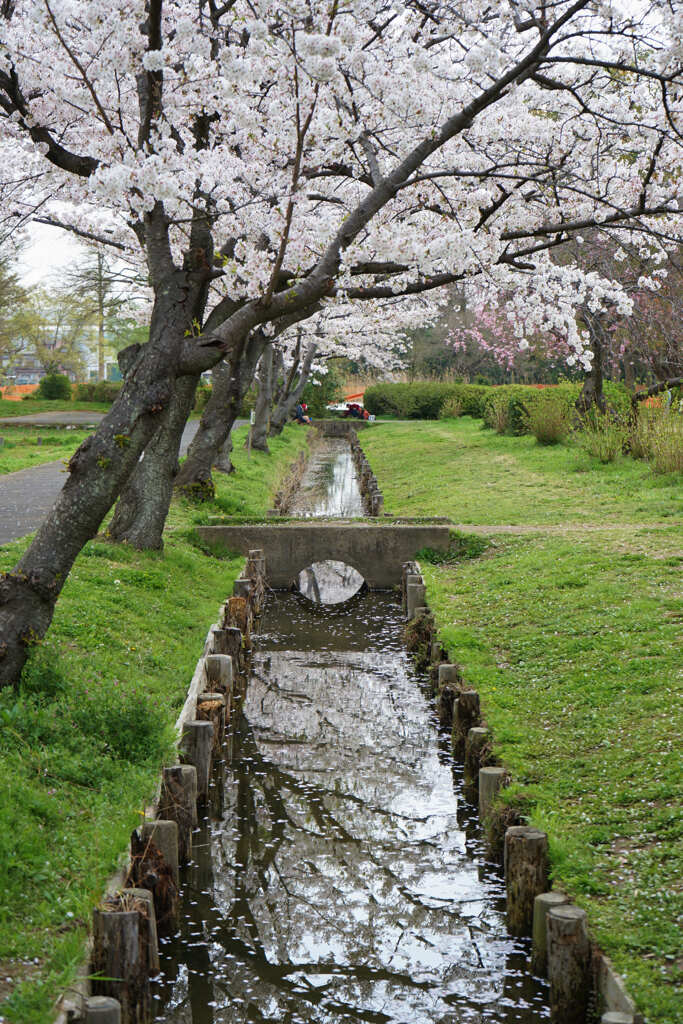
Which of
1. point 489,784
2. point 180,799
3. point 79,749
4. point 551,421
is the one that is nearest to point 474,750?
point 489,784

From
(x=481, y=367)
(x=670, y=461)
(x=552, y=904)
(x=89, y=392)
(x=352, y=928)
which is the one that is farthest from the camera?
(x=481, y=367)

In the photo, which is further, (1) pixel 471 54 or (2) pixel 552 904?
(1) pixel 471 54

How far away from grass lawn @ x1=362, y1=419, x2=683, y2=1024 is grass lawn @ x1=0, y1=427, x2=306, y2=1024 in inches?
94.9

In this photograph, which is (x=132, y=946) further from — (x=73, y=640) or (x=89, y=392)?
(x=89, y=392)

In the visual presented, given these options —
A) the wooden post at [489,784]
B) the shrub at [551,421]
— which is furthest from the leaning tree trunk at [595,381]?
the wooden post at [489,784]

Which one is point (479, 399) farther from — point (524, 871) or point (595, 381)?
point (524, 871)

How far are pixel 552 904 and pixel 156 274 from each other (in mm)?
5741

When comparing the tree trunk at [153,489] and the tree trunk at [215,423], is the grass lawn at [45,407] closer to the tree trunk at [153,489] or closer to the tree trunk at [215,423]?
the tree trunk at [215,423]

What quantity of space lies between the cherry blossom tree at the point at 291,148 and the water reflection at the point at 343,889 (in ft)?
7.22

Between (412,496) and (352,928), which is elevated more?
(412,496)

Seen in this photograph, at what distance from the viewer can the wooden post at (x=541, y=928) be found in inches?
198

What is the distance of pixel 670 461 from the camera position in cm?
1919

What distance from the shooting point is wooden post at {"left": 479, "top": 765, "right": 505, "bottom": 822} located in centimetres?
651

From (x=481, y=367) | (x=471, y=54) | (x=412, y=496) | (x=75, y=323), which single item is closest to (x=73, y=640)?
(x=471, y=54)
